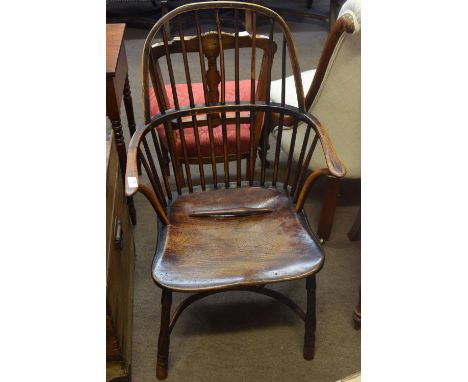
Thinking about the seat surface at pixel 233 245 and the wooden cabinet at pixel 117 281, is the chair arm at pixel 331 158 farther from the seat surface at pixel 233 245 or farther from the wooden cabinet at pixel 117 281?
the wooden cabinet at pixel 117 281

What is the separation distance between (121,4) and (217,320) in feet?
11.1

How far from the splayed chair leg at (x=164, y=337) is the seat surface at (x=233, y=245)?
0.10 metres

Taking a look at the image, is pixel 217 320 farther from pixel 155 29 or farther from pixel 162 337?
pixel 155 29

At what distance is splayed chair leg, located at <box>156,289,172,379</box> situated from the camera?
146cm

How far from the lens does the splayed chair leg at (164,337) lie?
1.46m

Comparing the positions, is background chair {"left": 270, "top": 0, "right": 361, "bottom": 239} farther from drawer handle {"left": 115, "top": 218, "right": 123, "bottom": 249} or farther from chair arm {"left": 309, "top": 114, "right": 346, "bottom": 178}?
drawer handle {"left": 115, "top": 218, "right": 123, "bottom": 249}

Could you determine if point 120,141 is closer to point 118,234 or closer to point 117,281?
point 118,234

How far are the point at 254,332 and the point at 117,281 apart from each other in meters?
0.50

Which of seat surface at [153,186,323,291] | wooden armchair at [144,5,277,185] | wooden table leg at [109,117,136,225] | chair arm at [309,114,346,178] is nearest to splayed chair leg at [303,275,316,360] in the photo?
seat surface at [153,186,323,291]

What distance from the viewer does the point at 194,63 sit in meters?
3.56

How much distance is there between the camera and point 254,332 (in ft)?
5.74

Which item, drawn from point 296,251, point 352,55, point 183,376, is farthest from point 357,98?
point 183,376

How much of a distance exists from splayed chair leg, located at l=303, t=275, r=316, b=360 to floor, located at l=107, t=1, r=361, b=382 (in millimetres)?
39

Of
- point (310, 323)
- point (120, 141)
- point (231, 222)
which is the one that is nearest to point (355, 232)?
point (310, 323)
